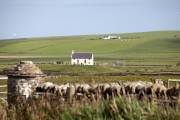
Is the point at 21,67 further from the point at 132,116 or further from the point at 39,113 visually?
the point at 132,116

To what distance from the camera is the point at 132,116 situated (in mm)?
9867

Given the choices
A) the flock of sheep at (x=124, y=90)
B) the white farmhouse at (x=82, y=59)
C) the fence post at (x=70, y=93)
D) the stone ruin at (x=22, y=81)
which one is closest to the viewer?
the flock of sheep at (x=124, y=90)

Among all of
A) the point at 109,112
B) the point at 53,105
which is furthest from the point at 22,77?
the point at 109,112

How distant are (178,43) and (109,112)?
531 feet

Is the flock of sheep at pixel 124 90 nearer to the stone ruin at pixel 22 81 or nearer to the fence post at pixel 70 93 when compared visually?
the fence post at pixel 70 93

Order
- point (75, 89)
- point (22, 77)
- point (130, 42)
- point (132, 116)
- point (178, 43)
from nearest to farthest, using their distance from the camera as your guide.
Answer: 1. point (132, 116)
2. point (75, 89)
3. point (22, 77)
4. point (178, 43)
5. point (130, 42)

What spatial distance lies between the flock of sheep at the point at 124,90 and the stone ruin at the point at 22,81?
2.01ft

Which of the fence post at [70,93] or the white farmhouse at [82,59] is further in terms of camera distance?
the white farmhouse at [82,59]

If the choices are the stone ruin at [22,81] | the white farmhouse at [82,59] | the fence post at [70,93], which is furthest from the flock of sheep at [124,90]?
the white farmhouse at [82,59]

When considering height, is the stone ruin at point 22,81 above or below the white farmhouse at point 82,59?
below

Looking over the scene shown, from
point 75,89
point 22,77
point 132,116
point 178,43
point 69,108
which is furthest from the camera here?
point 178,43

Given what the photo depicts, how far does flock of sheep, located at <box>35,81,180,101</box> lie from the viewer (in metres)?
11.9

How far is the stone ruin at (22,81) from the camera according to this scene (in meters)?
13.9

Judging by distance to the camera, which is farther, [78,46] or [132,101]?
[78,46]
